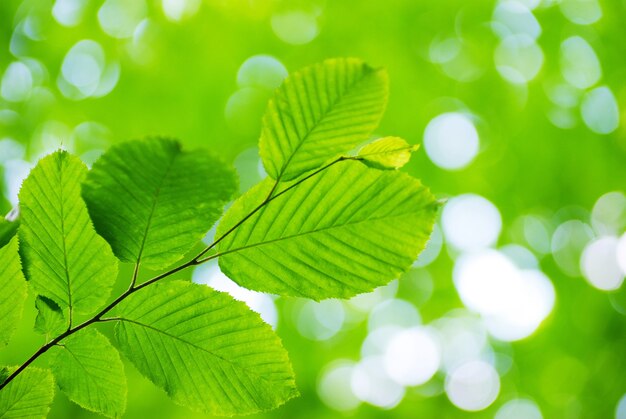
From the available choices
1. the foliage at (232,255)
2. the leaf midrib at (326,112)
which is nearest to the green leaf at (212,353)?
the foliage at (232,255)

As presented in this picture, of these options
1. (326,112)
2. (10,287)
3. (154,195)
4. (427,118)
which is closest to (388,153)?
(326,112)

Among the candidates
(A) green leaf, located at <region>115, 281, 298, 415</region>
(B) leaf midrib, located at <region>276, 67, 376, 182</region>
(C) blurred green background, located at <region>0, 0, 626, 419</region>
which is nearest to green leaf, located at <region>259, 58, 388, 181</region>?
(B) leaf midrib, located at <region>276, 67, 376, 182</region>

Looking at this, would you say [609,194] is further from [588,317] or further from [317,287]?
[317,287]

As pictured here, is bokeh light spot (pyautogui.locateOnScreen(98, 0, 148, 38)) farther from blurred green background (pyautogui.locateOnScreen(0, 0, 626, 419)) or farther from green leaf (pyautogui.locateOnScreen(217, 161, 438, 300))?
green leaf (pyautogui.locateOnScreen(217, 161, 438, 300))

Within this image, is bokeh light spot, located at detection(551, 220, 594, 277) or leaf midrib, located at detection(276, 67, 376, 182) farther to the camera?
bokeh light spot, located at detection(551, 220, 594, 277)

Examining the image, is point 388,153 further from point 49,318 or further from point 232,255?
point 49,318

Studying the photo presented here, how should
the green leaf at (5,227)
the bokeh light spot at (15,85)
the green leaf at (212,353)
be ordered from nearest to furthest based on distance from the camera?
the green leaf at (5,227)
the green leaf at (212,353)
the bokeh light spot at (15,85)

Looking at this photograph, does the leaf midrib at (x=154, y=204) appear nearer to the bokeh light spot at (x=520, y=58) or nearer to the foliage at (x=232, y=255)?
the foliage at (x=232, y=255)

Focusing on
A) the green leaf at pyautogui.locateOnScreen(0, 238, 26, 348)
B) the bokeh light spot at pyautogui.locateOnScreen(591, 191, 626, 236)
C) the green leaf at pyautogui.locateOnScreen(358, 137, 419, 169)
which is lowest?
the green leaf at pyautogui.locateOnScreen(0, 238, 26, 348)
